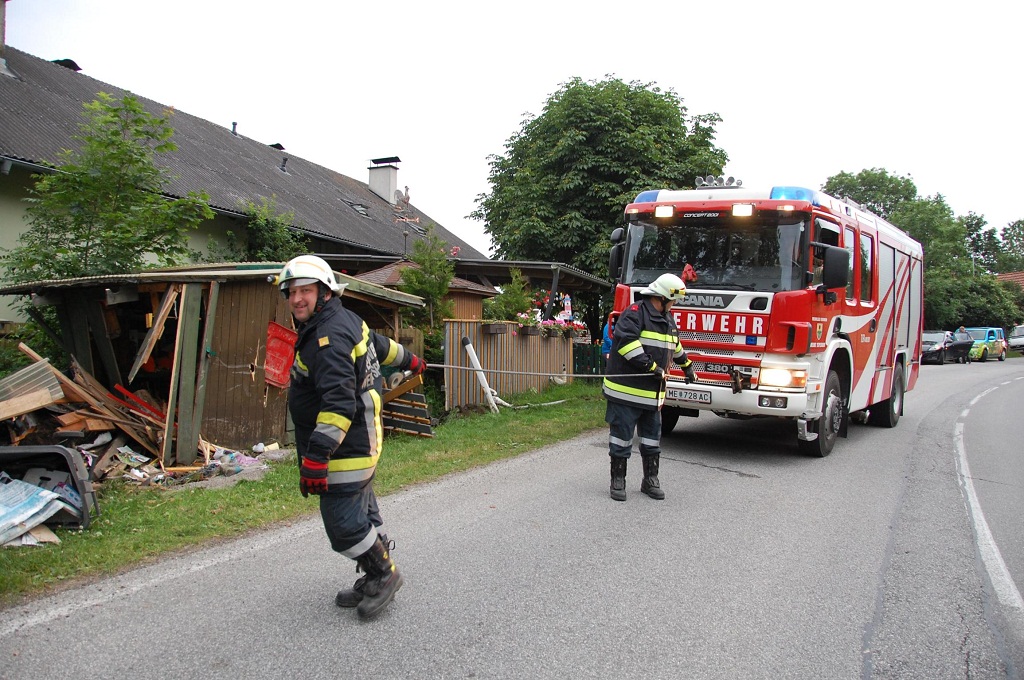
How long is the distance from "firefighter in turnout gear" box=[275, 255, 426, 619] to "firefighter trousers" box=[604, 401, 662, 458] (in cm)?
291

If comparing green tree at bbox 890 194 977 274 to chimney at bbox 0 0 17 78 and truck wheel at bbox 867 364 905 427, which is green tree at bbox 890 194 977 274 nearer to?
truck wheel at bbox 867 364 905 427

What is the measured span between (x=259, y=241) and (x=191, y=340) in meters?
7.81

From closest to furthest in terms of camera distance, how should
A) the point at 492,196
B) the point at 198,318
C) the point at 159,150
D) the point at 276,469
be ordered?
the point at 276,469
the point at 198,318
the point at 159,150
the point at 492,196

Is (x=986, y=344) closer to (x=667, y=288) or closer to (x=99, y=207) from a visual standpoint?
(x=667, y=288)

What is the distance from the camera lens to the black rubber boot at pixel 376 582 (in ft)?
12.0

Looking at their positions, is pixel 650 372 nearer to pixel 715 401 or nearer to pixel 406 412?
pixel 715 401

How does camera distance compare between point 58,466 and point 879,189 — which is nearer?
point 58,466

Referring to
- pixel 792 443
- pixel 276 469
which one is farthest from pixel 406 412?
pixel 792 443

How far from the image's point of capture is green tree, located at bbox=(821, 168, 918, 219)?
60250mm

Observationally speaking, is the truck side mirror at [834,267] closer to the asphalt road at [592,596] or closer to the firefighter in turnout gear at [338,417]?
the asphalt road at [592,596]

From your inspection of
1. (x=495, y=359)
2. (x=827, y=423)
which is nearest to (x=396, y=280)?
(x=495, y=359)

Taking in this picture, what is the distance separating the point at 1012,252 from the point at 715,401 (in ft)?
307

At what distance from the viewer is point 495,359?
1197 centimetres

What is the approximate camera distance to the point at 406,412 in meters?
9.19
